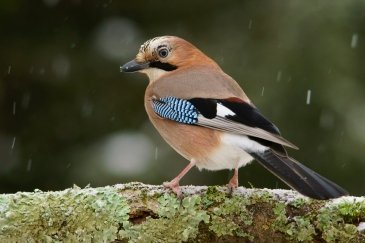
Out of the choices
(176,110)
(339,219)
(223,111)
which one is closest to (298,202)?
(339,219)

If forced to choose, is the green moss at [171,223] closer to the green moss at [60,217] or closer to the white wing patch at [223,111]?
the green moss at [60,217]

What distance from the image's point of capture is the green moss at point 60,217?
4.75 meters

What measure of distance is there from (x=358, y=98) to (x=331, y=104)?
0.92 feet

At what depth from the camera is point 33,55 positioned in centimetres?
938

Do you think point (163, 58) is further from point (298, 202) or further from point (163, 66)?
point (298, 202)

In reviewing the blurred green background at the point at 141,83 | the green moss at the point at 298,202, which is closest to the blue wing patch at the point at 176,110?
the green moss at the point at 298,202

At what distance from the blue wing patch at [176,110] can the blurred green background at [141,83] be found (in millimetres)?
2709

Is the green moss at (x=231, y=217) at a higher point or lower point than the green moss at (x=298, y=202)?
lower

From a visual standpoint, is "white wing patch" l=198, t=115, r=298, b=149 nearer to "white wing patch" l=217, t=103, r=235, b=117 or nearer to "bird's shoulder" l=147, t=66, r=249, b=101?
"white wing patch" l=217, t=103, r=235, b=117

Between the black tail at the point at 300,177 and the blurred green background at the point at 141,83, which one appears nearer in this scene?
the black tail at the point at 300,177

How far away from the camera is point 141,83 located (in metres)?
9.35

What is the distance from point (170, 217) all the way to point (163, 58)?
5.99 feet

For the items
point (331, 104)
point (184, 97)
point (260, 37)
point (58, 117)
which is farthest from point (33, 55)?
point (184, 97)

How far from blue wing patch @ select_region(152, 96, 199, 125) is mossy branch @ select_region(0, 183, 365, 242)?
2.72 feet
